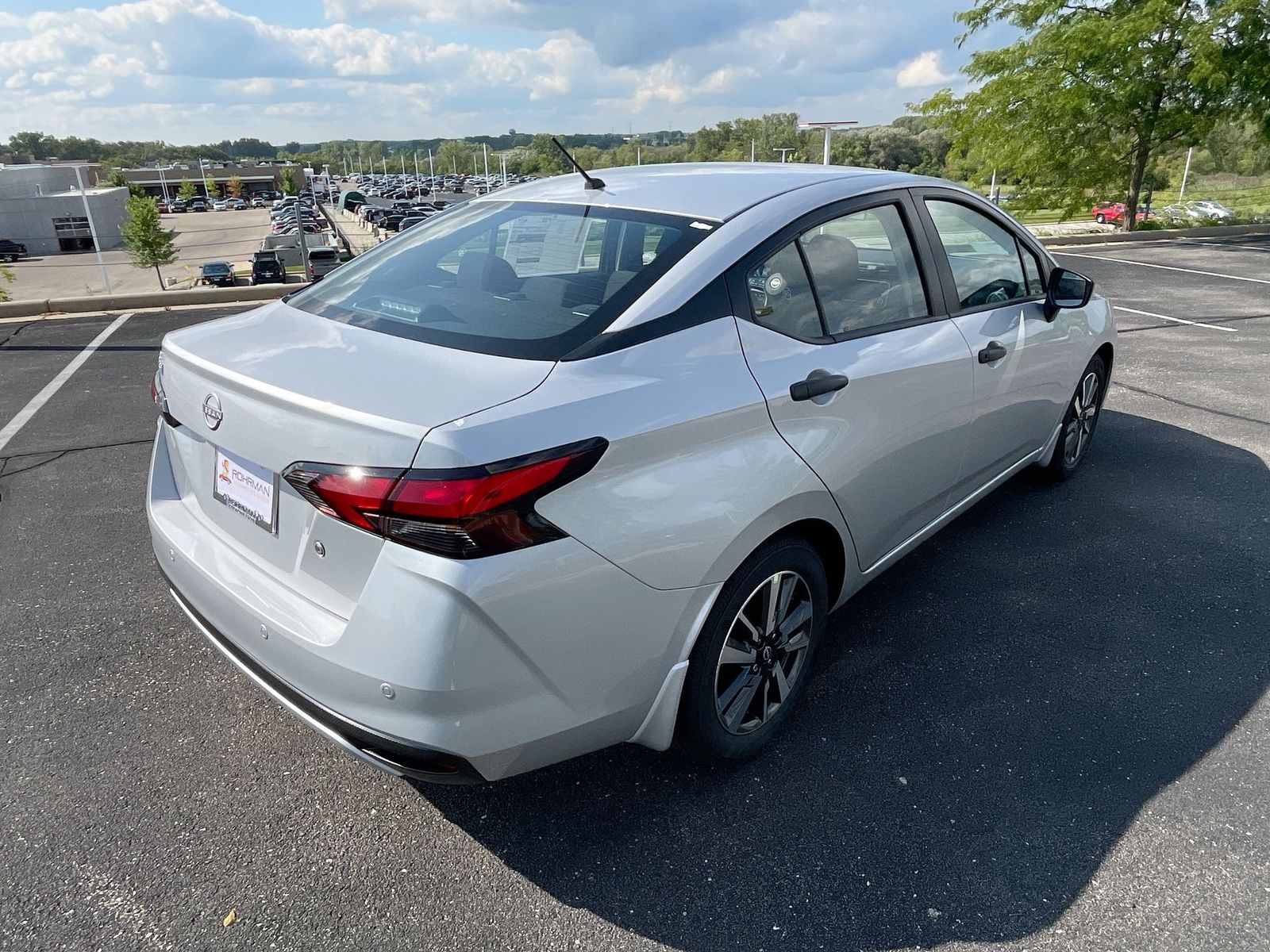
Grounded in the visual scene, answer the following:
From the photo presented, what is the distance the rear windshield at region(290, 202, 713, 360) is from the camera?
7.47ft

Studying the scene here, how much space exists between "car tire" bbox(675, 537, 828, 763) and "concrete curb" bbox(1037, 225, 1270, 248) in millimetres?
16493

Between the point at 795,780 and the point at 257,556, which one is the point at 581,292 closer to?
the point at 257,556

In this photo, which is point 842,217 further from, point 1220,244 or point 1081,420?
point 1220,244

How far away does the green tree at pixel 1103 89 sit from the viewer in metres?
17.8

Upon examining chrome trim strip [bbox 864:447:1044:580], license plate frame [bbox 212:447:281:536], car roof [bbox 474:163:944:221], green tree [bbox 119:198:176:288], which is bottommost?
green tree [bbox 119:198:176:288]

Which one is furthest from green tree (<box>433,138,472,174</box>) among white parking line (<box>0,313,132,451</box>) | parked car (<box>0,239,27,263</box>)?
white parking line (<box>0,313,132,451</box>)

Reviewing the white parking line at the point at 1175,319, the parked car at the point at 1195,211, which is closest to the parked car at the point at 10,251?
the parked car at the point at 1195,211

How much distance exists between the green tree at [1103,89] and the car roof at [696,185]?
61.5ft

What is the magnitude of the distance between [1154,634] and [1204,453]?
2.62 metres

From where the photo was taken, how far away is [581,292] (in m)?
2.41

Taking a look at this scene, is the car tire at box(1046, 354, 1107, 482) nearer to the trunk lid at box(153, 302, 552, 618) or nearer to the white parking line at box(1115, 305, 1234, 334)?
the trunk lid at box(153, 302, 552, 618)

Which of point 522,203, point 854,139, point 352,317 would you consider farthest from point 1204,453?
point 854,139

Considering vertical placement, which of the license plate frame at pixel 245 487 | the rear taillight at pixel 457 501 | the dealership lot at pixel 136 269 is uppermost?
the rear taillight at pixel 457 501

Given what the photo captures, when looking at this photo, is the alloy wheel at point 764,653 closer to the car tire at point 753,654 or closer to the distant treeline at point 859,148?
the car tire at point 753,654
